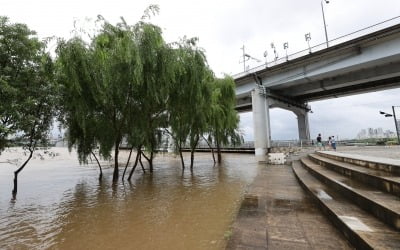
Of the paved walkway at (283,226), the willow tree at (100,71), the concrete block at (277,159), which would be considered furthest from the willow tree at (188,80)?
the concrete block at (277,159)

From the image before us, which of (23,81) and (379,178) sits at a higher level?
(23,81)

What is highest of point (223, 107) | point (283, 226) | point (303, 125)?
point (303, 125)

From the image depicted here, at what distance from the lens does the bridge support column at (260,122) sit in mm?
27594

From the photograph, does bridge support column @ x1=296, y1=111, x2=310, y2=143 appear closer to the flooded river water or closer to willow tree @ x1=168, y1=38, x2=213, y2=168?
willow tree @ x1=168, y1=38, x2=213, y2=168

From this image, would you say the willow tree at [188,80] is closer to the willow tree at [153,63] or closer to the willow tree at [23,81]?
the willow tree at [153,63]

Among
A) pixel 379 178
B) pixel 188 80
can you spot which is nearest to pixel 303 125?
pixel 188 80

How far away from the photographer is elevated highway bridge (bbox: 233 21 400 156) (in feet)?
60.8

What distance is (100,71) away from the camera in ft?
28.4

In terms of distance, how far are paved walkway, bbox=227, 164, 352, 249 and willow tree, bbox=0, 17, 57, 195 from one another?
6917 millimetres

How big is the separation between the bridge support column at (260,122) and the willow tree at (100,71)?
19.7 m

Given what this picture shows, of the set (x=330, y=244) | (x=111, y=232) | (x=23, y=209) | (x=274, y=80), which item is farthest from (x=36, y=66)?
(x=274, y=80)

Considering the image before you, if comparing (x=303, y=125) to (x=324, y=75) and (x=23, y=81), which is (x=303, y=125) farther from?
(x=23, y=81)

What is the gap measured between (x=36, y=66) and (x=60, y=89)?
3.41ft

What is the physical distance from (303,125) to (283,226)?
120ft
